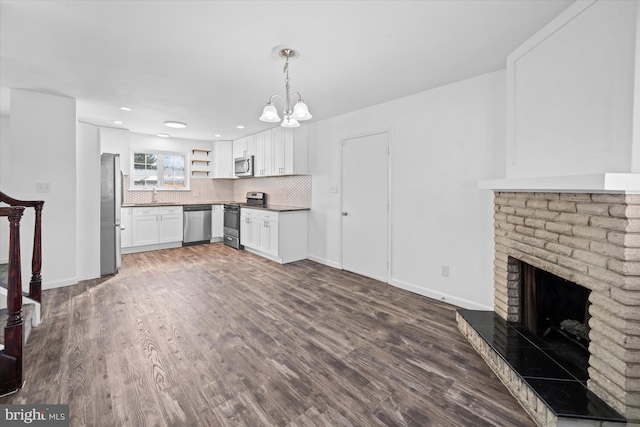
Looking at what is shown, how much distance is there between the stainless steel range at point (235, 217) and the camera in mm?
5957

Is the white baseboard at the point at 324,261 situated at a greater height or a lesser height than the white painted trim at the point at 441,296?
greater

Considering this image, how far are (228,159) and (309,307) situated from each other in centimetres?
487

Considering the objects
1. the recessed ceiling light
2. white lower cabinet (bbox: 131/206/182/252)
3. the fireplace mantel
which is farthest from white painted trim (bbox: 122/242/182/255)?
the fireplace mantel

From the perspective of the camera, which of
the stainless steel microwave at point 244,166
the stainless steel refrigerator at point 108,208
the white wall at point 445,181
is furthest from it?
the stainless steel microwave at point 244,166

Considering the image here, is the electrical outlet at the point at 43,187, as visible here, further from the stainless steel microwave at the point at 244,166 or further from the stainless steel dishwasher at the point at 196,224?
the stainless steel microwave at the point at 244,166

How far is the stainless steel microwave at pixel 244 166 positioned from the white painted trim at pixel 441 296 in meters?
3.83

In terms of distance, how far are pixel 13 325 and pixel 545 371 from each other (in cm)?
329

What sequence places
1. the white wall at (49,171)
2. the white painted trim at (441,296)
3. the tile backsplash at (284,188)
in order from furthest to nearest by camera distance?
the tile backsplash at (284,188) < the white wall at (49,171) < the white painted trim at (441,296)

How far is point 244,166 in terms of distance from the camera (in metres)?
6.09

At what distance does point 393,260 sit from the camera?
374 centimetres

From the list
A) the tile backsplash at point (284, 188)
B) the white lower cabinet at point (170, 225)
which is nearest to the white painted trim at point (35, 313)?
the white lower cabinet at point (170, 225)

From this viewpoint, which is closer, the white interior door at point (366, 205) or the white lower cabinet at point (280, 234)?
the white interior door at point (366, 205)

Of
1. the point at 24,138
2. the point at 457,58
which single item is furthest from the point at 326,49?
the point at 24,138

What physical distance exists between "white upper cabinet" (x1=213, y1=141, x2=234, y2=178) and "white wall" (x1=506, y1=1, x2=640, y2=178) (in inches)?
231
